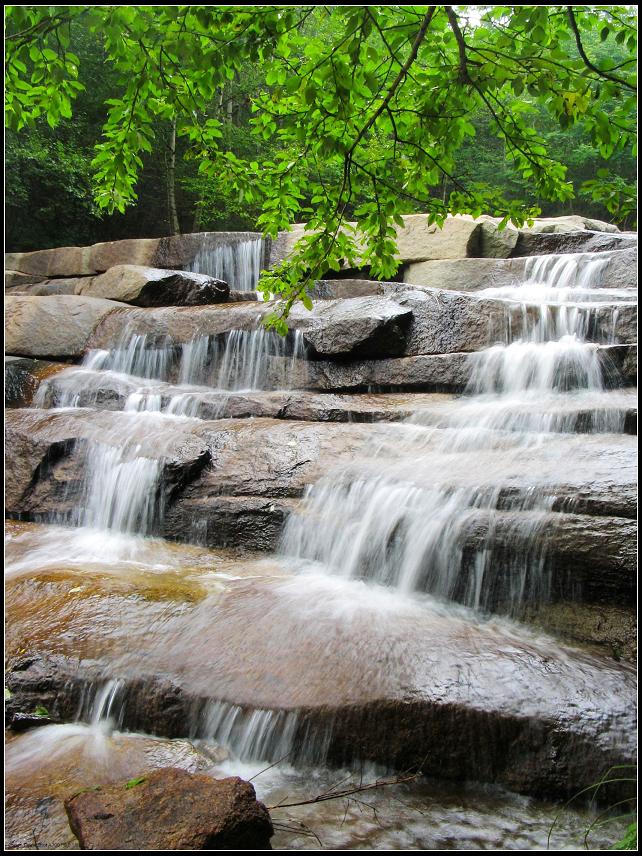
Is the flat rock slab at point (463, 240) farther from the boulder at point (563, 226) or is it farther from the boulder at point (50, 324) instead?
the boulder at point (50, 324)

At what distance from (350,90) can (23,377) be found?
7.12 m

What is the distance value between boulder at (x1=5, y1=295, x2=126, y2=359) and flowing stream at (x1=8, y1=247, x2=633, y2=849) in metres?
1.51

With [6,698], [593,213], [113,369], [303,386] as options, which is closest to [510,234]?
[303,386]

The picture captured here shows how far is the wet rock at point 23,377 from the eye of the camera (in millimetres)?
8312

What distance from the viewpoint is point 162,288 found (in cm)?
1095

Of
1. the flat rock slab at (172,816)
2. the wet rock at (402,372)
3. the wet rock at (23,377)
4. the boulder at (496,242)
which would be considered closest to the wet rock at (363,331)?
the wet rock at (402,372)

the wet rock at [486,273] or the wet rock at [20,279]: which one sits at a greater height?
the wet rock at [20,279]

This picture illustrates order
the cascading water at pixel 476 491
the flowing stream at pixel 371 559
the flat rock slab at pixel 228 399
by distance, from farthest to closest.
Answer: the flat rock slab at pixel 228 399 → the cascading water at pixel 476 491 → the flowing stream at pixel 371 559

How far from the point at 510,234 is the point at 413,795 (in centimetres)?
1169

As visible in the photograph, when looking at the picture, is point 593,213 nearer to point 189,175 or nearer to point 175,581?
point 189,175

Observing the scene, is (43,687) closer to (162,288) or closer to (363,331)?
(363,331)

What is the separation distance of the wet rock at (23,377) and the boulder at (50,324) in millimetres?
584

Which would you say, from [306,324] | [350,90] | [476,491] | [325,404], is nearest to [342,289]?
[306,324]

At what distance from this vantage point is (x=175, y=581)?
4566 mm
